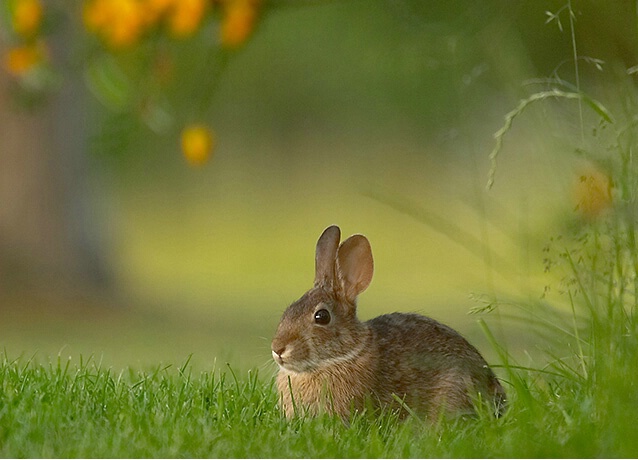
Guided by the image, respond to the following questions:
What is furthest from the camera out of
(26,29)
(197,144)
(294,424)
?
(26,29)

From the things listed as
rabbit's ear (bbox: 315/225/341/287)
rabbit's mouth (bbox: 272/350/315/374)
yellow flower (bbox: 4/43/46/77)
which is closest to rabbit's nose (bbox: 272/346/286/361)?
rabbit's mouth (bbox: 272/350/315/374)

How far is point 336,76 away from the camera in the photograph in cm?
1570

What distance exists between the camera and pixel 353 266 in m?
4.02

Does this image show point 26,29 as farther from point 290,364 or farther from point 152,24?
point 290,364

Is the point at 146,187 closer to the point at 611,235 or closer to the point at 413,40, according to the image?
the point at 413,40

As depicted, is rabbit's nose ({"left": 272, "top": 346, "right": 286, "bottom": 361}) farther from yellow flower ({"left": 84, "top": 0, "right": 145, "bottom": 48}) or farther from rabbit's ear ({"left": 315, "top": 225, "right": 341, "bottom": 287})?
yellow flower ({"left": 84, "top": 0, "right": 145, "bottom": 48})

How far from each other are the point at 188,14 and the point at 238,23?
29 cm

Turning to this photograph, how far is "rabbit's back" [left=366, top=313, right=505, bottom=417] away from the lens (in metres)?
3.90

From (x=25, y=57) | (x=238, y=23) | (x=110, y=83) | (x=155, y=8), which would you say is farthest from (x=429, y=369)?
(x=25, y=57)

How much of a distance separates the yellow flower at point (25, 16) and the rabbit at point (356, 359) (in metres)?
2.75

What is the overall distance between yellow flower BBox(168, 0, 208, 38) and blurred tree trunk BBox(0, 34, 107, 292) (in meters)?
4.04

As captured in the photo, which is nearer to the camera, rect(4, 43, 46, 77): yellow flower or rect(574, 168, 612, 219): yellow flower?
rect(574, 168, 612, 219): yellow flower

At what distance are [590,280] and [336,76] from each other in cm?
1235

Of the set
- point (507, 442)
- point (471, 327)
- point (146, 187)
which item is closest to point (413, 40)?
point (471, 327)
